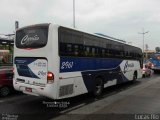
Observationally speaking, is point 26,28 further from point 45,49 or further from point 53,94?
point 53,94

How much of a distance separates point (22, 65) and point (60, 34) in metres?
2.05

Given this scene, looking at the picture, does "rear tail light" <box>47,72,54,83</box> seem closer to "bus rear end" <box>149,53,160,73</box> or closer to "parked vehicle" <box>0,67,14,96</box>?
"parked vehicle" <box>0,67,14,96</box>

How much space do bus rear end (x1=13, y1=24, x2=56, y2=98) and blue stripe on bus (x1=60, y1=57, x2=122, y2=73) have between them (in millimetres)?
637

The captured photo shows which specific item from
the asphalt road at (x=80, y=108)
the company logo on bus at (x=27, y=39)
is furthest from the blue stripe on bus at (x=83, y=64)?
the asphalt road at (x=80, y=108)

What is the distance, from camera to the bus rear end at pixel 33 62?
8.53 metres

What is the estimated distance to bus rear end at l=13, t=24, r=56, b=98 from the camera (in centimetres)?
853

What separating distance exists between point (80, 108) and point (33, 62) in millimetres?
2486

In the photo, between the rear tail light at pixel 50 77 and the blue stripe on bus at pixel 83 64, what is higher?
the blue stripe on bus at pixel 83 64

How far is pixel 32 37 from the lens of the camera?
9133 mm

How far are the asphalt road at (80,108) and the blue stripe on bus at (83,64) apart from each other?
1472mm

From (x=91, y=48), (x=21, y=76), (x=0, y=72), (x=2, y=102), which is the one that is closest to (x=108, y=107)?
(x=91, y=48)

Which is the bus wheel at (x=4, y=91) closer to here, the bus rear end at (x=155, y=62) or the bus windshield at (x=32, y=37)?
the bus windshield at (x=32, y=37)

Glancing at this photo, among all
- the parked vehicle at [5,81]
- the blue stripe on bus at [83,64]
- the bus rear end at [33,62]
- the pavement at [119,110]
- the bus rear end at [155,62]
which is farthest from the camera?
the bus rear end at [155,62]

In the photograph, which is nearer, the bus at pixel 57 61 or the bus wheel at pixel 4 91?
the bus at pixel 57 61
